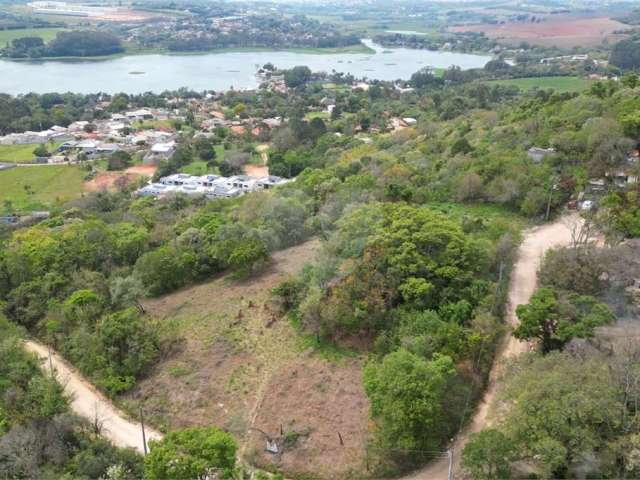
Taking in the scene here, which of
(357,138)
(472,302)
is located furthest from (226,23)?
(472,302)

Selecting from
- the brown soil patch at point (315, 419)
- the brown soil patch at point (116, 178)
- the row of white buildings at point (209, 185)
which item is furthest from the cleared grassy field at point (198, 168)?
the brown soil patch at point (315, 419)

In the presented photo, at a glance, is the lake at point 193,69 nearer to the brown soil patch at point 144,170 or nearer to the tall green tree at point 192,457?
the brown soil patch at point 144,170

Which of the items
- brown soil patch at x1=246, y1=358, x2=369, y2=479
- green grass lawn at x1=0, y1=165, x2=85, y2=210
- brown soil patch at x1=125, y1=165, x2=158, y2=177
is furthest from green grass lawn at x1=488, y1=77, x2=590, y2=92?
brown soil patch at x1=246, y1=358, x2=369, y2=479

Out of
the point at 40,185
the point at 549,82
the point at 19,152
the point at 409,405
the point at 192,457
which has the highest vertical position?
the point at 409,405

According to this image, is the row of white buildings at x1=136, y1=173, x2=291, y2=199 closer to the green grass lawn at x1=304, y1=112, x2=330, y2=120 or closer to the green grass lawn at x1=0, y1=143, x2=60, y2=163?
the green grass lawn at x1=0, y1=143, x2=60, y2=163

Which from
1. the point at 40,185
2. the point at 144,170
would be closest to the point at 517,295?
the point at 144,170

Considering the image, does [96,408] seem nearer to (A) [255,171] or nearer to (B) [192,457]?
(B) [192,457]
